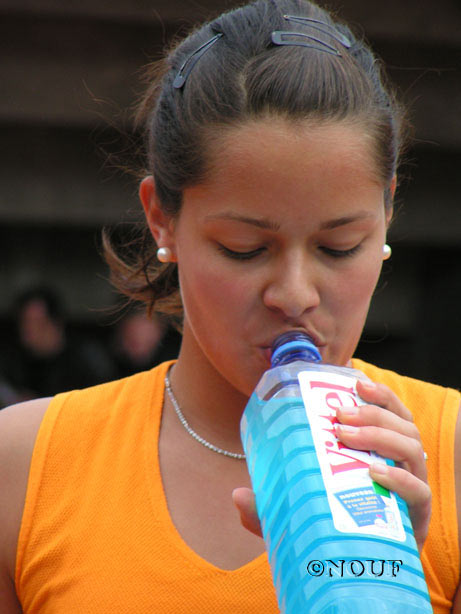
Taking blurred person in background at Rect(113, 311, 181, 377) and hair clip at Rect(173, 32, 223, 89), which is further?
blurred person in background at Rect(113, 311, 181, 377)

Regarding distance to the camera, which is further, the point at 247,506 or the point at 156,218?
the point at 156,218

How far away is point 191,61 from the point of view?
184 cm

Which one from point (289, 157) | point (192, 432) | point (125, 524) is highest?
point (289, 157)

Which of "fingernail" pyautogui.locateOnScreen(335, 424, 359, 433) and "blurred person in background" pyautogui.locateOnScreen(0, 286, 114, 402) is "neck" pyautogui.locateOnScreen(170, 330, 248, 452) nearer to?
"fingernail" pyautogui.locateOnScreen(335, 424, 359, 433)

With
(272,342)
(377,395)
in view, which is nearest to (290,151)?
(272,342)

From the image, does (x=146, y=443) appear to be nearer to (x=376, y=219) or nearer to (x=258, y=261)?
(x=258, y=261)

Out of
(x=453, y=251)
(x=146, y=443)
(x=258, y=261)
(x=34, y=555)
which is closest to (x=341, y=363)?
(x=258, y=261)

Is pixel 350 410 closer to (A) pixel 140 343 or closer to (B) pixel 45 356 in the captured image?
A: (B) pixel 45 356

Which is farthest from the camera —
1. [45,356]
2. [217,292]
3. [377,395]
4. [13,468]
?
[45,356]

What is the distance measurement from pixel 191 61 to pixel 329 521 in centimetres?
100

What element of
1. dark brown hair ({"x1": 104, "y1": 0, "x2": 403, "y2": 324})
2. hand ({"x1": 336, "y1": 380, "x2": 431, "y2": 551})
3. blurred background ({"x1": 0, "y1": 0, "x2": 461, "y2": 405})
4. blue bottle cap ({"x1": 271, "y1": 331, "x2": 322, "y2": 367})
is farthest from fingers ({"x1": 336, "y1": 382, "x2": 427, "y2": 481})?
blurred background ({"x1": 0, "y1": 0, "x2": 461, "y2": 405})

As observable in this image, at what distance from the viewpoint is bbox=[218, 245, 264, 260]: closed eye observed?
1618 mm

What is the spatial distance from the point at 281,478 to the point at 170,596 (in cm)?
42

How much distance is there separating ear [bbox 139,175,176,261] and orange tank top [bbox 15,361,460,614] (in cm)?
35
